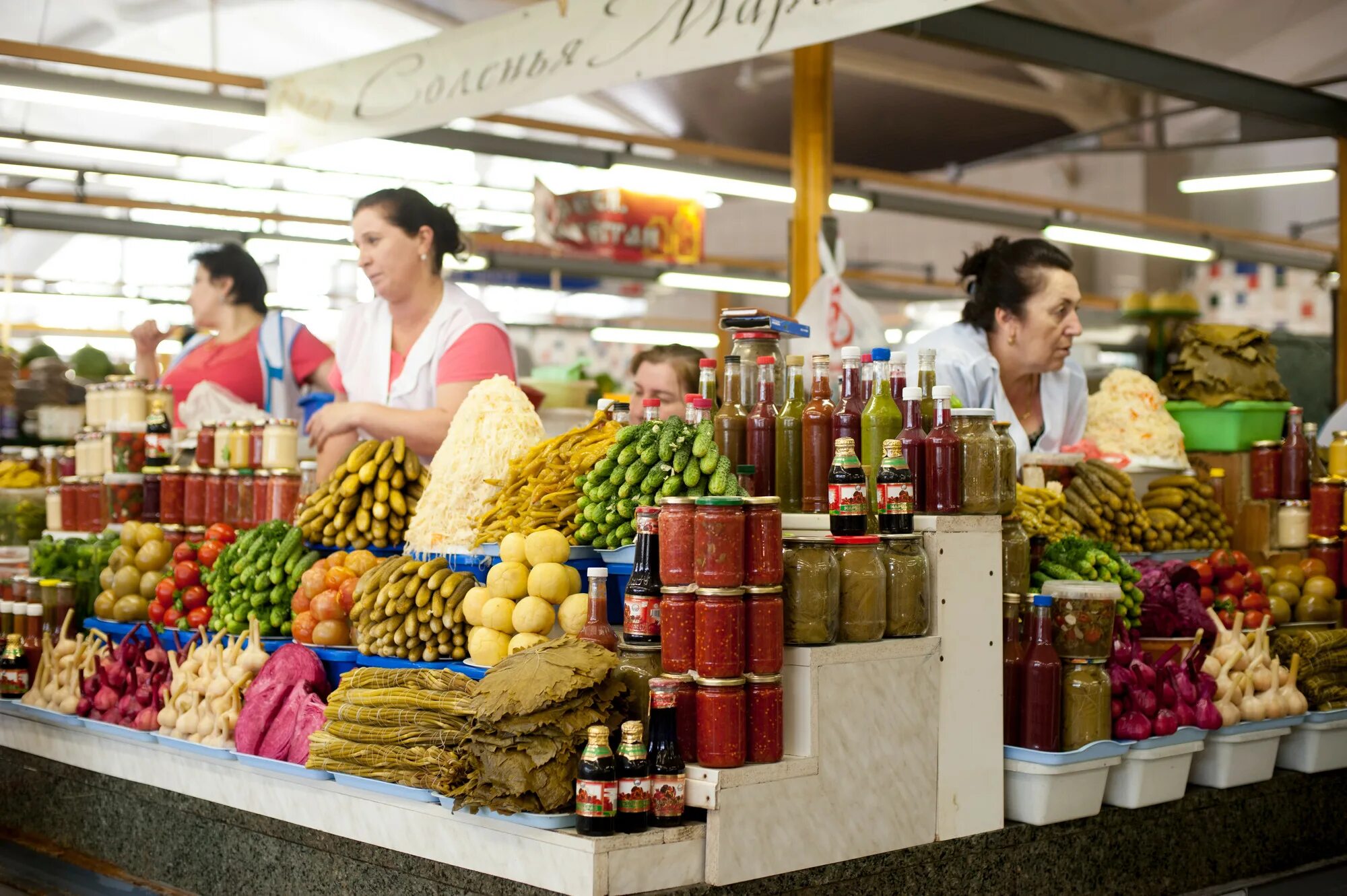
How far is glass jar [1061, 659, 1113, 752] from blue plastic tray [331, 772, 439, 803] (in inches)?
68.2

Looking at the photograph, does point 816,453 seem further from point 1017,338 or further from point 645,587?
point 1017,338

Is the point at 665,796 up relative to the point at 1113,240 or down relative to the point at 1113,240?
down

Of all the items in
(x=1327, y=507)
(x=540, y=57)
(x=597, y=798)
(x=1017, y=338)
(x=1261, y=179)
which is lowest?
(x=597, y=798)

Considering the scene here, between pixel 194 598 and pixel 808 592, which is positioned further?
pixel 194 598

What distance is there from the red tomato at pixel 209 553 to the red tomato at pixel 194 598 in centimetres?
8

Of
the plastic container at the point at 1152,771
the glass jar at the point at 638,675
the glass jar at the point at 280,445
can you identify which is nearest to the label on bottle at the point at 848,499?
the glass jar at the point at 638,675

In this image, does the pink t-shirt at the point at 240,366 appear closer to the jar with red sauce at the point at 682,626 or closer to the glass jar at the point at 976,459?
the glass jar at the point at 976,459

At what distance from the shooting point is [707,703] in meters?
2.99

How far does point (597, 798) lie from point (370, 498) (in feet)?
5.96

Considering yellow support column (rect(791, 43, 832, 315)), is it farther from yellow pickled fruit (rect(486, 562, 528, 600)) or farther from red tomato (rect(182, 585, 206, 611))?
yellow pickled fruit (rect(486, 562, 528, 600))

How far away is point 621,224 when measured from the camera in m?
10.4

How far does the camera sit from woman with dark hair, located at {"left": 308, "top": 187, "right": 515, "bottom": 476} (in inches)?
206

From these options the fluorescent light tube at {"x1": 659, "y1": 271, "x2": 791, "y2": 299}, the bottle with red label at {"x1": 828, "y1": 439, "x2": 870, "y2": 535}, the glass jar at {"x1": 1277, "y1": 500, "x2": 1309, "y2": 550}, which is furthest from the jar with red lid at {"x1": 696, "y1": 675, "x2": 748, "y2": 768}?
the fluorescent light tube at {"x1": 659, "y1": 271, "x2": 791, "y2": 299}

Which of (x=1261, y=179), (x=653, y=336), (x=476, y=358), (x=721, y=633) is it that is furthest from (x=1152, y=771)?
(x=653, y=336)
